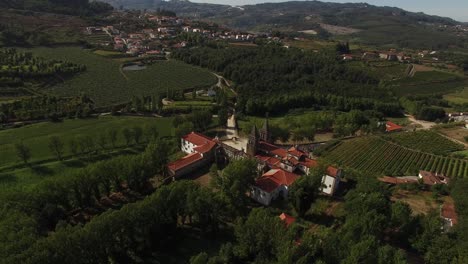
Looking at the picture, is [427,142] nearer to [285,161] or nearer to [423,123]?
[423,123]

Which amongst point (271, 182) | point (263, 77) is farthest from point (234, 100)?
point (271, 182)

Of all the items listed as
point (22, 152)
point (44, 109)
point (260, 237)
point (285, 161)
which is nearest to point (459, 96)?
point (285, 161)

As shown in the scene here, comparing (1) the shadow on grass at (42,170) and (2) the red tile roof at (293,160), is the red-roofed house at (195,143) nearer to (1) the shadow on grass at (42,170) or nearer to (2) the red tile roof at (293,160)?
(2) the red tile roof at (293,160)

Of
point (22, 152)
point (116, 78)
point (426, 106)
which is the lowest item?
point (22, 152)

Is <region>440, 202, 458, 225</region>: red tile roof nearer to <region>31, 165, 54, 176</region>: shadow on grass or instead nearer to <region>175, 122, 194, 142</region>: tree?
<region>175, 122, 194, 142</region>: tree

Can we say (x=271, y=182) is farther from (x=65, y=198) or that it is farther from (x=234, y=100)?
(x=234, y=100)

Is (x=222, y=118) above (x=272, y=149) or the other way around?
above
